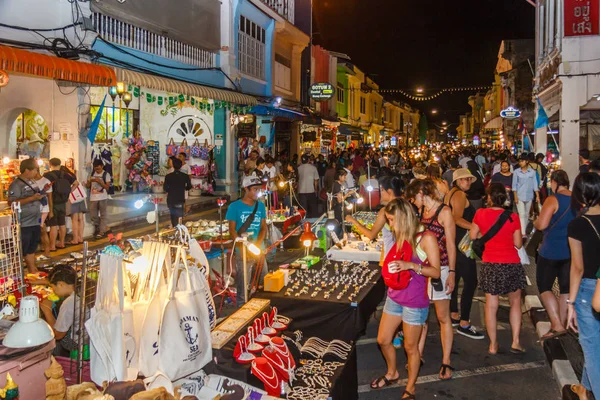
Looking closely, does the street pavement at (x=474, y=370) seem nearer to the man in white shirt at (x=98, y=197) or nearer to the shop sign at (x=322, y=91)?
the man in white shirt at (x=98, y=197)

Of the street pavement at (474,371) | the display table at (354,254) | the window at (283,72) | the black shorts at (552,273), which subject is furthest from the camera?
the window at (283,72)

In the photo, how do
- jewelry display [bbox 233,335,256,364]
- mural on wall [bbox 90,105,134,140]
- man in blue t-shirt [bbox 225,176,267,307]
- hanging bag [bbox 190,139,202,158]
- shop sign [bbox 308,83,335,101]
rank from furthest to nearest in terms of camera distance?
shop sign [bbox 308,83,335,101] → hanging bag [bbox 190,139,202,158] → mural on wall [bbox 90,105,134,140] → man in blue t-shirt [bbox 225,176,267,307] → jewelry display [bbox 233,335,256,364]

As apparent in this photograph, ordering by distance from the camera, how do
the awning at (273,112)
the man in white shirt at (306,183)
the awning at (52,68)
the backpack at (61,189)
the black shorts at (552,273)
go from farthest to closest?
the awning at (273,112) → the man in white shirt at (306,183) → the backpack at (61,189) → the awning at (52,68) → the black shorts at (552,273)

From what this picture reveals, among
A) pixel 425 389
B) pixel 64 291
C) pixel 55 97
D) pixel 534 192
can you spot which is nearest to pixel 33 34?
pixel 55 97

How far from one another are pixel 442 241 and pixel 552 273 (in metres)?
1.69

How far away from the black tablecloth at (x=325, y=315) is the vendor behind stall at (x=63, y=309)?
1.97 meters

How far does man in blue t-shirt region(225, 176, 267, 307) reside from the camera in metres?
7.13

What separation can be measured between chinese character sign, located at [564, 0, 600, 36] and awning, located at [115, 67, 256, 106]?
10.7 m

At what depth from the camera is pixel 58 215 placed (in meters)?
10.9

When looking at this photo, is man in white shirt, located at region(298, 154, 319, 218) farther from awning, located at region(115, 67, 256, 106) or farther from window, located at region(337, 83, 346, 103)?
window, located at region(337, 83, 346, 103)

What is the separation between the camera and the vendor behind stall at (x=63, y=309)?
4.60m

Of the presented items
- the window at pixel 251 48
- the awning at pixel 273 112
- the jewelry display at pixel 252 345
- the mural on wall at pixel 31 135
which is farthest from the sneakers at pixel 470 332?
the window at pixel 251 48

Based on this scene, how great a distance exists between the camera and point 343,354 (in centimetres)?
487

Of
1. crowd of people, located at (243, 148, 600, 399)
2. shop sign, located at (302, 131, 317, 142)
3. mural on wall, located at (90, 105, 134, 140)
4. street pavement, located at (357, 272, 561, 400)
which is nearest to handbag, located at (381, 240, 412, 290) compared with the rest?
crowd of people, located at (243, 148, 600, 399)
